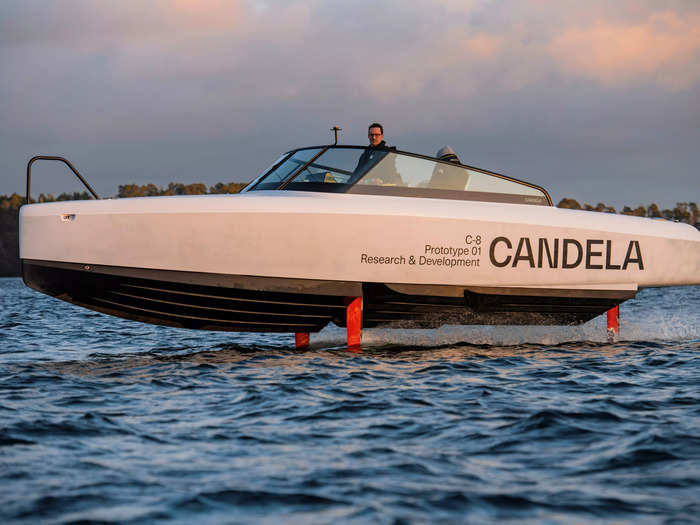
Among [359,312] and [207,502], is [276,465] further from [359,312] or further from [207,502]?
[359,312]

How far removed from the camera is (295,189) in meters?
7.34

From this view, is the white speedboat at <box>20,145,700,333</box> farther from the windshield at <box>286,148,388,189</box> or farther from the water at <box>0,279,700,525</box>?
the water at <box>0,279,700,525</box>

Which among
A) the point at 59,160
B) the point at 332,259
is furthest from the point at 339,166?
the point at 59,160

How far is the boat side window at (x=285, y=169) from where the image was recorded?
7555 mm

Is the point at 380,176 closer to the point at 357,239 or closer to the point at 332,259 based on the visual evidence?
the point at 357,239

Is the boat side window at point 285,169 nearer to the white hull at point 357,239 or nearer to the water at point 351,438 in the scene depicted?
the white hull at point 357,239

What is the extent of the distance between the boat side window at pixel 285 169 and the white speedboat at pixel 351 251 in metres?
0.02

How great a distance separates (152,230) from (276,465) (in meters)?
3.55

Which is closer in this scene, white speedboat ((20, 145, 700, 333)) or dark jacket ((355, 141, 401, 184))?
white speedboat ((20, 145, 700, 333))

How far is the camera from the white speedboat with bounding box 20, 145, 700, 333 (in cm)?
659

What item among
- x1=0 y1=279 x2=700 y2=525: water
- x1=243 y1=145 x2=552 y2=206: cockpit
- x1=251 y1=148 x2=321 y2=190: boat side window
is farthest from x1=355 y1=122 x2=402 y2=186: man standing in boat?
x1=0 y1=279 x2=700 y2=525: water

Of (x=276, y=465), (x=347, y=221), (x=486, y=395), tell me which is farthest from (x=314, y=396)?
(x=347, y=221)

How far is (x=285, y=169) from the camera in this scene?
25.2ft

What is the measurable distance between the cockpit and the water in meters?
1.63
